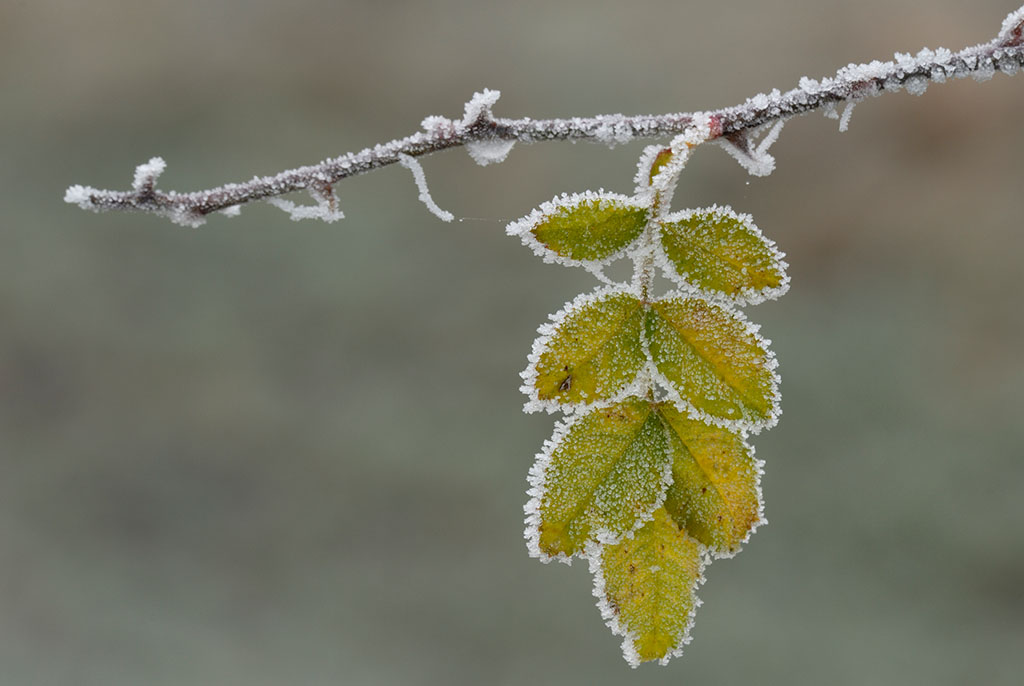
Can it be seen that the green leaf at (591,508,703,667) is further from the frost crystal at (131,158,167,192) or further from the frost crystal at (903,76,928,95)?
the frost crystal at (131,158,167,192)

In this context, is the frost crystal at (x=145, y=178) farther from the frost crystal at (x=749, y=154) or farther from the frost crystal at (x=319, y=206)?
the frost crystal at (x=749, y=154)

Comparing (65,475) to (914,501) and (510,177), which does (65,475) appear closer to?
(510,177)

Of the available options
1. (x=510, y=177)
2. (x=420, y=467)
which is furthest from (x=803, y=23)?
(x=420, y=467)

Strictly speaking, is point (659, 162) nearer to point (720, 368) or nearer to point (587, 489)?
point (720, 368)

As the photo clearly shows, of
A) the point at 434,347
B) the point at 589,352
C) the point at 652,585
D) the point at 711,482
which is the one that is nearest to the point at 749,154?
the point at 589,352

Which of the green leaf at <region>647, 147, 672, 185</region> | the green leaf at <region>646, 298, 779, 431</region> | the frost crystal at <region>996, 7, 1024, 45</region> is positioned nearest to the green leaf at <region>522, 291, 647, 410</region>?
the green leaf at <region>646, 298, 779, 431</region>

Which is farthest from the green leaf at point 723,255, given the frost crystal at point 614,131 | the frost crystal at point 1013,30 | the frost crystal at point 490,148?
the frost crystal at point 1013,30
